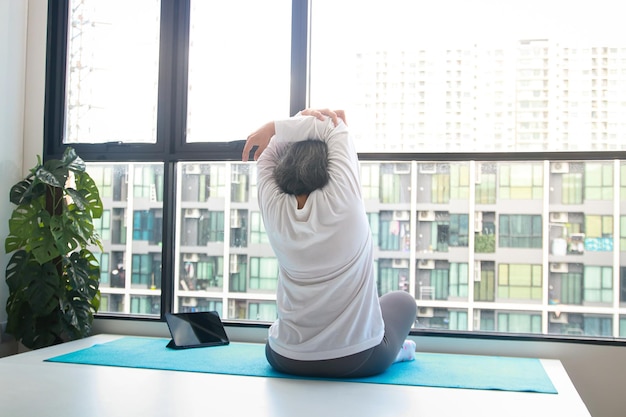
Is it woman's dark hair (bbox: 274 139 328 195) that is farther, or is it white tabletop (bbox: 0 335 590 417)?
woman's dark hair (bbox: 274 139 328 195)

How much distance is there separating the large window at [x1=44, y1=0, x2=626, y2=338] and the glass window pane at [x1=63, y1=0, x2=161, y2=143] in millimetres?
10

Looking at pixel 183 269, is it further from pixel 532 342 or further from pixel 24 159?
pixel 532 342

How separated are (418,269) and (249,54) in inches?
61.2

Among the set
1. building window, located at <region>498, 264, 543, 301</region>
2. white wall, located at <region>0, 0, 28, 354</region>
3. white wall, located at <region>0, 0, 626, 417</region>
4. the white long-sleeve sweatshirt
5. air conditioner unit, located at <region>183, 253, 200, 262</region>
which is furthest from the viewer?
air conditioner unit, located at <region>183, 253, 200, 262</region>

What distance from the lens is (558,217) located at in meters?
3.18

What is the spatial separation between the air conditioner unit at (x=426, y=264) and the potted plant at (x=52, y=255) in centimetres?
175

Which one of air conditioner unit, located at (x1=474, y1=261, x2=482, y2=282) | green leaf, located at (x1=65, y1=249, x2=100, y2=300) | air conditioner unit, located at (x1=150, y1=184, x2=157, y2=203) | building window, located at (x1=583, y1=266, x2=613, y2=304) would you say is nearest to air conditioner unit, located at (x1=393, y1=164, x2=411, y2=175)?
air conditioner unit, located at (x1=474, y1=261, x2=482, y2=282)

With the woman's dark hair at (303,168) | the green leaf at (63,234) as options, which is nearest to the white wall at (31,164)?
the green leaf at (63,234)

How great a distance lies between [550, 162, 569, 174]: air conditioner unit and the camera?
3.15 meters

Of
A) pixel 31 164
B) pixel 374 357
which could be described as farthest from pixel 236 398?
pixel 31 164

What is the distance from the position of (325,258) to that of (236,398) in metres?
0.56

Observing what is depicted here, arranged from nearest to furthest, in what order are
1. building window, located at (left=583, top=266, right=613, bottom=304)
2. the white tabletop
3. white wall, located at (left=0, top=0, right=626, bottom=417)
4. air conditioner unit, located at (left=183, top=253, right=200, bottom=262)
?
1. the white tabletop
2. white wall, located at (left=0, top=0, right=626, bottom=417)
3. building window, located at (left=583, top=266, right=613, bottom=304)
4. air conditioner unit, located at (left=183, top=253, right=200, bottom=262)

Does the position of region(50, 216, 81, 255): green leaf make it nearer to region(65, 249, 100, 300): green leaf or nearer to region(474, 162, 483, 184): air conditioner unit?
region(65, 249, 100, 300): green leaf

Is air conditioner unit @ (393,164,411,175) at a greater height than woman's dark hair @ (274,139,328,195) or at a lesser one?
greater
